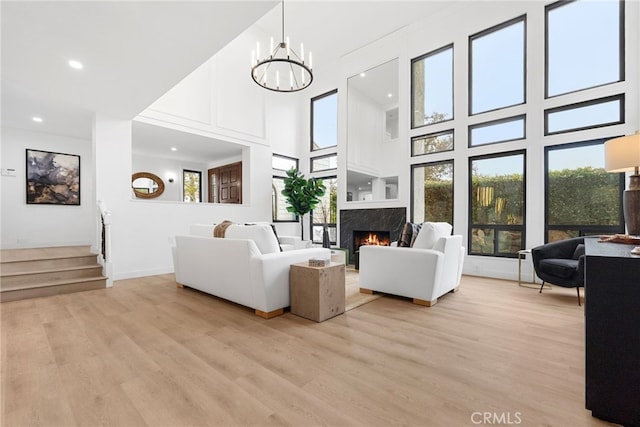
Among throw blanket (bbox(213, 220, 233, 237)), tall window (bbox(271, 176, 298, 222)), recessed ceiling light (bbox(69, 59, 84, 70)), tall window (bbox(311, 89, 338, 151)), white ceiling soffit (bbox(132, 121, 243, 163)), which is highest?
tall window (bbox(311, 89, 338, 151))

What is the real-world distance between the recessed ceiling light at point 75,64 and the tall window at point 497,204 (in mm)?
5776

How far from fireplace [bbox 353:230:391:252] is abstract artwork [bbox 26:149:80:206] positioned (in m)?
6.12

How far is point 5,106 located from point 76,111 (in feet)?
3.68

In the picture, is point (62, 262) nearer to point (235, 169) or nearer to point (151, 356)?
point (151, 356)

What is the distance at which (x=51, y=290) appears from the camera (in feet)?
12.2

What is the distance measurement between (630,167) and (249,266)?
339 cm

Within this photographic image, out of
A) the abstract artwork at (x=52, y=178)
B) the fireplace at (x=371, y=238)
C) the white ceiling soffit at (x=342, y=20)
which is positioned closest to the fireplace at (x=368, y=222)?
the fireplace at (x=371, y=238)

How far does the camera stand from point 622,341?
134 cm

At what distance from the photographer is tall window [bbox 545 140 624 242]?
398 cm

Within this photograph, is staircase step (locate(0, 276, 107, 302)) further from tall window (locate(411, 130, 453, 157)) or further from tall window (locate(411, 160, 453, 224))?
tall window (locate(411, 130, 453, 157))

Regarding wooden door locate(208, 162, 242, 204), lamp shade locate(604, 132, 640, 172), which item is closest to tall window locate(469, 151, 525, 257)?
lamp shade locate(604, 132, 640, 172)

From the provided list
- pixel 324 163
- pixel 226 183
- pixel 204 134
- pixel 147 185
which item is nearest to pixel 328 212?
pixel 324 163

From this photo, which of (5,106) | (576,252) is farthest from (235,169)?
(576,252)

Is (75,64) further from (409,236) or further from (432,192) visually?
(432,192)
